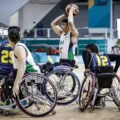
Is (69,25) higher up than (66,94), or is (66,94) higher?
(69,25)

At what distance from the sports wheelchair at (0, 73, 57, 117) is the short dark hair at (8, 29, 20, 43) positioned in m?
0.49

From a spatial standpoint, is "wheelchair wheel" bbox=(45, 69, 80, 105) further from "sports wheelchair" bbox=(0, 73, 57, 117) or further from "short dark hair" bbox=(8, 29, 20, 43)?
"short dark hair" bbox=(8, 29, 20, 43)

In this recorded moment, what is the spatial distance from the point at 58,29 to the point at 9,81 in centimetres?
177

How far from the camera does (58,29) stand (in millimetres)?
6000

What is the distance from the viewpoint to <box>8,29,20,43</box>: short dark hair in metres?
4.56

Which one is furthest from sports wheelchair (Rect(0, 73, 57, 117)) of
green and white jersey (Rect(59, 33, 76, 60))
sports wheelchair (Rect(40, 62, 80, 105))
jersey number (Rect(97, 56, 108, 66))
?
green and white jersey (Rect(59, 33, 76, 60))

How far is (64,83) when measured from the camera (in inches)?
218

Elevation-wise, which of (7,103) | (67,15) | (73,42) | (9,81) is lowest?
(7,103)

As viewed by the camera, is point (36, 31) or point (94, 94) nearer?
point (94, 94)

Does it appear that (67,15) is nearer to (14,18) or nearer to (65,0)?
(14,18)

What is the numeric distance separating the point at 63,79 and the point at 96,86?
696 millimetres

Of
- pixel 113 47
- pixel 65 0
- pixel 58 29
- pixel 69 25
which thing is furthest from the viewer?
pixel 65 0

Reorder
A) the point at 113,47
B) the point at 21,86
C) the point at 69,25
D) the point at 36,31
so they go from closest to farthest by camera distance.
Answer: the point at 21,86
the point at 69,25
the point at 113,47
the point at 36,31

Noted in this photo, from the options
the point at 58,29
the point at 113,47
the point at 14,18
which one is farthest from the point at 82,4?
the point at 58,29
